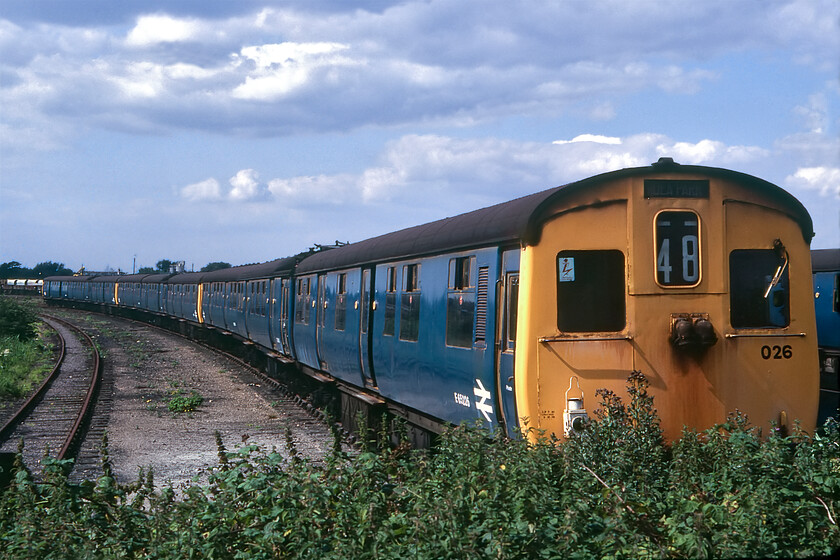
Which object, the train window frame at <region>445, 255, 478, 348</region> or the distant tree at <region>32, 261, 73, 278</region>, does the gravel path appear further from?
the distant tree at <region>32, 261, 73, 278</region>

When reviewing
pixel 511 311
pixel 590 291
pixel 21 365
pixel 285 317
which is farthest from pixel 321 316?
pixel 21 365

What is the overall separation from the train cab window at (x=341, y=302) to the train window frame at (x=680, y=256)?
26.8 ft

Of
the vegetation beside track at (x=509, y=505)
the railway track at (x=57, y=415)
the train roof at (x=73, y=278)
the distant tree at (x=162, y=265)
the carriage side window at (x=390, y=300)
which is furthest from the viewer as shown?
the distant tree at (x=162, y=265)

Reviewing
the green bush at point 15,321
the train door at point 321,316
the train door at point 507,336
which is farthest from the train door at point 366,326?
the green bush at point 15,321

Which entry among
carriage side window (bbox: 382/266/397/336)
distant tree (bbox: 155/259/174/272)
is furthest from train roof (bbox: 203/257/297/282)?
distant tree (bbox: 155/259/174/272)

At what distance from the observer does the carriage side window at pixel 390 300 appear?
12469 mm

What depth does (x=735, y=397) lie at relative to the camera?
7.83 meters

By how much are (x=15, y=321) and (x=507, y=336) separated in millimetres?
32290

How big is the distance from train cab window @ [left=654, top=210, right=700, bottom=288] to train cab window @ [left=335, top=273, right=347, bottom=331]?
8.18 m

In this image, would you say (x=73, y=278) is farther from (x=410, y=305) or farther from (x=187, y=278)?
(x=410, y=305)

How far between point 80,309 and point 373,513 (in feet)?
247

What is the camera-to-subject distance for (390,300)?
12641mm

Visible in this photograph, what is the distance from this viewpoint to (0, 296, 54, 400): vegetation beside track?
22.3 meters

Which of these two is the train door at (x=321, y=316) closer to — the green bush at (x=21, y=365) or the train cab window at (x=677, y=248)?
the green bush at (x=21, y=365)
